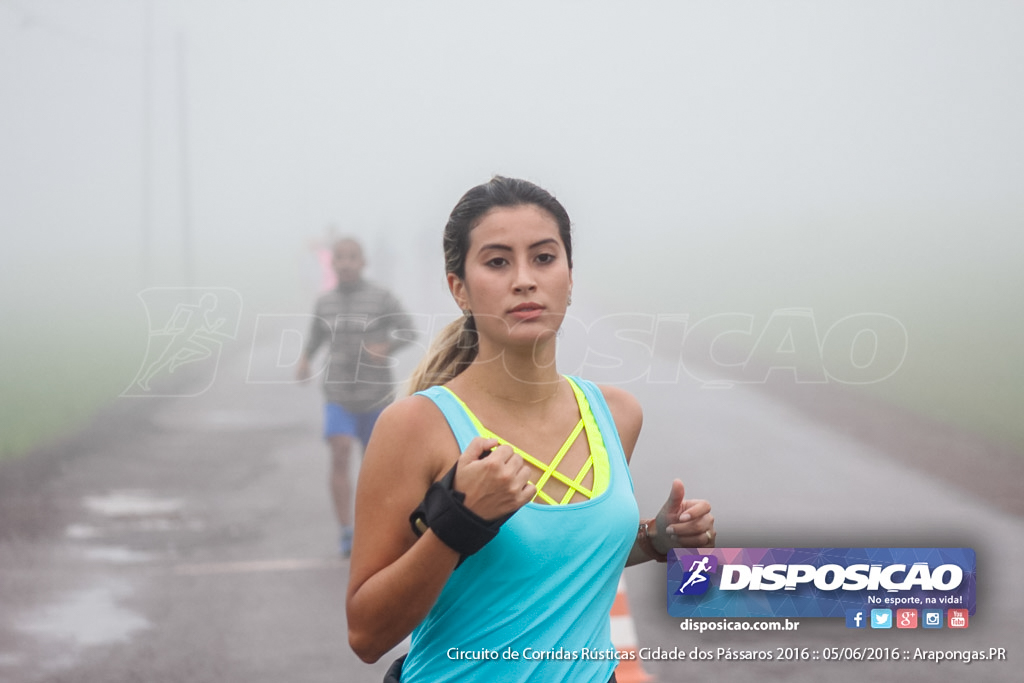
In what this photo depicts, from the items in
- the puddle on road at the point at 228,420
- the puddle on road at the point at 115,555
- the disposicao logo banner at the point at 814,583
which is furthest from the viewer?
the puddle on road at the point at 228,420

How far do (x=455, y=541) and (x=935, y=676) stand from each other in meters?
2.83

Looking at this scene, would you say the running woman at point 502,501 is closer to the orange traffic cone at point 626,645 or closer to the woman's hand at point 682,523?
the woman's hand at point 682,523

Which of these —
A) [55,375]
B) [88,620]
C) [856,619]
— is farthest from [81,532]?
[856,619]

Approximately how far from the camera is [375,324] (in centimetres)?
398

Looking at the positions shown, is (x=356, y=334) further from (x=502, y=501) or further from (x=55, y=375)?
(x=502, y=501)

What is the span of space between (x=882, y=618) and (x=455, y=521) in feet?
7.96

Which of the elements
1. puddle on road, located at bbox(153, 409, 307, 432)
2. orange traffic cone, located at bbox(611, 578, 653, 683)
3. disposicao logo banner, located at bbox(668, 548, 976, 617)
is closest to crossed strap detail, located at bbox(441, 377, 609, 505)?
disposicao logo banner, located at bbox(668, 548, 976, 617)

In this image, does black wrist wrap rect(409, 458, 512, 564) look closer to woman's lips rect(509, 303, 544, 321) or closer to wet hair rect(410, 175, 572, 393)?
woman's lips rect(509, 303, 544, 321)

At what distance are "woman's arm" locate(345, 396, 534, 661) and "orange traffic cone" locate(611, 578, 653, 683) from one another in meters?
2.09

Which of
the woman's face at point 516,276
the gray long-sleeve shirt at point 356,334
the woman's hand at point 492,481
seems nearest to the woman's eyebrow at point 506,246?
the woman's face at point 516,276

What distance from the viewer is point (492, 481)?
1184mm

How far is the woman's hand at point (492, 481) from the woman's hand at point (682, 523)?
390 millimetres

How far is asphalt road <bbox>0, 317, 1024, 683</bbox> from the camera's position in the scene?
3.54 meters

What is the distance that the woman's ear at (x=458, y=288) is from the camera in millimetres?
1514
